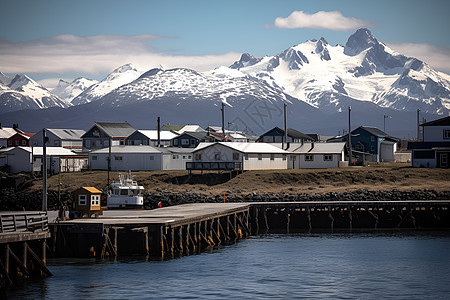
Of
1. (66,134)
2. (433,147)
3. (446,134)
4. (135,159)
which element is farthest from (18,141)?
(433,147)

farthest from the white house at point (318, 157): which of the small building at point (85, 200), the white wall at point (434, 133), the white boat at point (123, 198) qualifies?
the small building at point (85, 200)

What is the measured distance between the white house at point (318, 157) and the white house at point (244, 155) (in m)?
3.00

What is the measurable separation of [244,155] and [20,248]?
59.8 m

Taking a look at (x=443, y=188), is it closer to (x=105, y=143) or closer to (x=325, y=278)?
(x=325, y=278)

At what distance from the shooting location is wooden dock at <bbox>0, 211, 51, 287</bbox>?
126 feet

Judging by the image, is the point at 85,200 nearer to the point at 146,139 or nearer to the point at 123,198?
the point at 123,198

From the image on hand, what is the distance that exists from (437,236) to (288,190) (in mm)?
25803

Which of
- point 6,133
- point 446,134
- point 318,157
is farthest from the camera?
point 6,133

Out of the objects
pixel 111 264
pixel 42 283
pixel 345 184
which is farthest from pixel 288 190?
pixel 42 283

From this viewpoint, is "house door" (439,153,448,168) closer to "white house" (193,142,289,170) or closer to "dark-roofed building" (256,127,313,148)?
"white house" (193,142,289,170)

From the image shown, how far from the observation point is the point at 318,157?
352 feet

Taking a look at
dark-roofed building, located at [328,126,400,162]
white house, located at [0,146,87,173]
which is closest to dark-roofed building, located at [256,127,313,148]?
dark-roofed building, located at [328,126,400,162]

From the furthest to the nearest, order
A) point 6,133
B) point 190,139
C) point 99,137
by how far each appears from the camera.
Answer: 1. point 6,133
2. point 99,137
3. point 190,139

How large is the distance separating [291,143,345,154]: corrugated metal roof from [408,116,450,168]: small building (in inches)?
410
